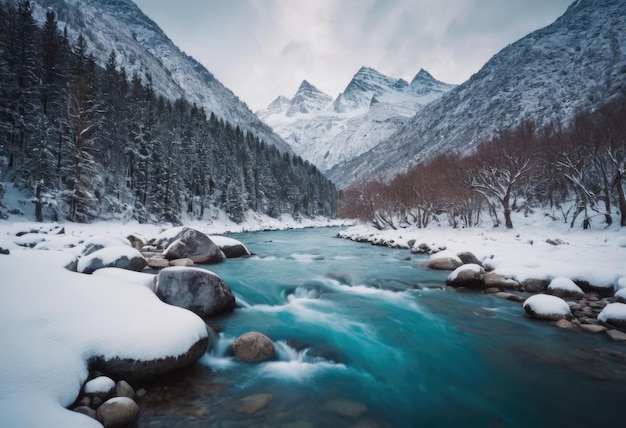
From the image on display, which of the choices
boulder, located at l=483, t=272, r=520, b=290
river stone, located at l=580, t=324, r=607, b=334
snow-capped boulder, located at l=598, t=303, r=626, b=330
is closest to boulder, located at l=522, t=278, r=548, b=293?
boulder, located at l=483, t=272, r=520, b=290

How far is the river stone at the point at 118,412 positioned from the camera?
3611mm

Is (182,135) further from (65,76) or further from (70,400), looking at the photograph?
(70,400)

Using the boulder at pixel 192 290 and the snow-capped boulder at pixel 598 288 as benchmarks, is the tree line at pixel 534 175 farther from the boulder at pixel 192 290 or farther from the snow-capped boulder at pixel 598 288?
the boulder at pixel 192 290

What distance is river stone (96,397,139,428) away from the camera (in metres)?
3.61

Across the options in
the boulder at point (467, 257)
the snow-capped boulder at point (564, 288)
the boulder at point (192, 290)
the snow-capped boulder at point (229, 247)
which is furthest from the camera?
the snow-capped boulder at point (229, 247)

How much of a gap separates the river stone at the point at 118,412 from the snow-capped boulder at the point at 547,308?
964 cm

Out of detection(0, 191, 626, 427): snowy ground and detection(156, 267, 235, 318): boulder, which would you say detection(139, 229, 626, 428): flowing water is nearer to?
detection(156, 267, 235, 318): boulder

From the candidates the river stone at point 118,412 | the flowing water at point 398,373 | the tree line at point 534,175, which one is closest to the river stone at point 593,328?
the flowing water at point 398,373

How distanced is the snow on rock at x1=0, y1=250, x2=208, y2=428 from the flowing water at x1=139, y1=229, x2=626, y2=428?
2.55ft

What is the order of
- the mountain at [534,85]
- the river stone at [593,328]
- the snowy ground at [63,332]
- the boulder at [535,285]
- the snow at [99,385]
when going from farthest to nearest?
the mountain at [534,85], the boulder at [535,285], the river stone at [593,328], the snow at [99,385], the snowy ground at [63,332]

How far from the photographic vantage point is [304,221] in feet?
291

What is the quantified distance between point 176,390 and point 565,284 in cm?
1172

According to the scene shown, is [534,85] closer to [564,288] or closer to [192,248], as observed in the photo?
[564,288]

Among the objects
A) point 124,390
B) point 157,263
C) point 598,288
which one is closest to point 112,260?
point 157,263
